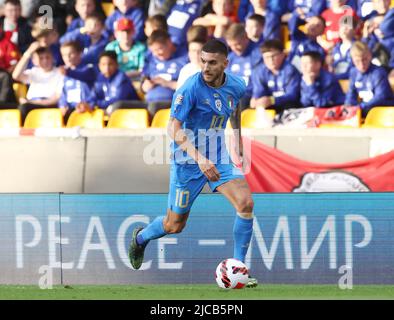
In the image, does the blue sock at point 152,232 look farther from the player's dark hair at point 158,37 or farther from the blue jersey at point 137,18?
the blue jersey at point 137,18

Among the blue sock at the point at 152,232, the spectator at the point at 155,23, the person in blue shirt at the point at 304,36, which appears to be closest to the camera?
the blue sock at the point at 152,232

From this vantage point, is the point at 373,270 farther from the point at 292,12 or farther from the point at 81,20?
the point at 81,20

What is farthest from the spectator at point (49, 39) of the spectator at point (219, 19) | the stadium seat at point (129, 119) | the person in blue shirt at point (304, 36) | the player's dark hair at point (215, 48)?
the player's dark hair at point (215, 48)

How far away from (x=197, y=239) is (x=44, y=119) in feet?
13.8

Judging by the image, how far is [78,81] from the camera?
14.2 m

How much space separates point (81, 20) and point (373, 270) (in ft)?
22.6

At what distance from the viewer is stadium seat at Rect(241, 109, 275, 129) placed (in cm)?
1285

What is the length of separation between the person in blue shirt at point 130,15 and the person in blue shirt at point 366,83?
10.6ft

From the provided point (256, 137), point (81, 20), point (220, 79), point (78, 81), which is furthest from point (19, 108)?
point (220, 79)

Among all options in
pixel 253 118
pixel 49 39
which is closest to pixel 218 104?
pixel 253 118

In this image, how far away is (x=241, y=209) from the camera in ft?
29.2

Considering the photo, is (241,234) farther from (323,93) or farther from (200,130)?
(323,93)

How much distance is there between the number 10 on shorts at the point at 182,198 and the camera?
30.6 ft

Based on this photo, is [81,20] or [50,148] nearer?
[50,148]
